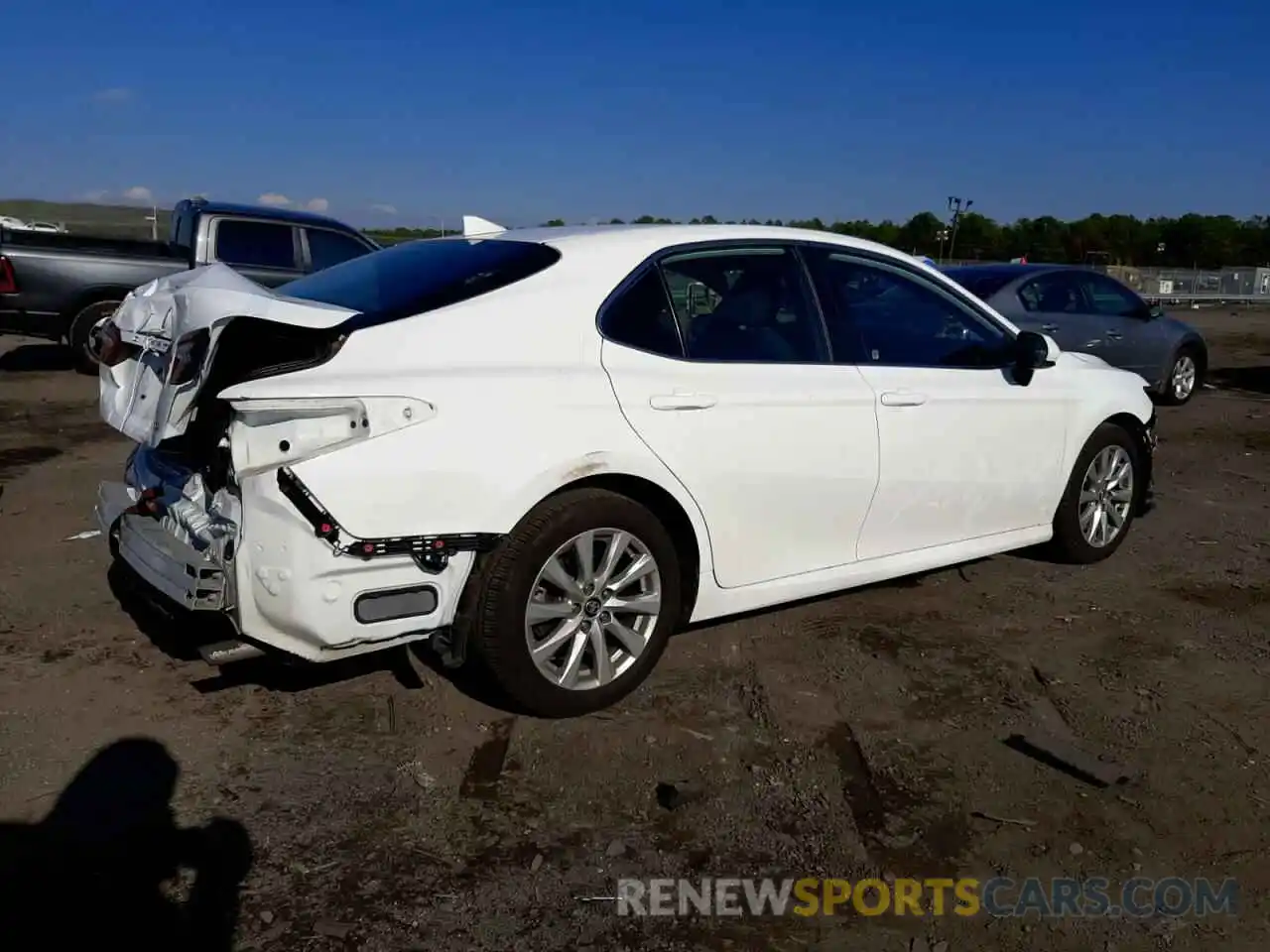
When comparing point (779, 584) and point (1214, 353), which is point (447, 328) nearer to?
point (779, 584)

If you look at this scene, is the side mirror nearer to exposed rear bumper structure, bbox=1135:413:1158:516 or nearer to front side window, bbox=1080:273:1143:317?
exposed rear bumper structure, bbox=1135:413:1158:516

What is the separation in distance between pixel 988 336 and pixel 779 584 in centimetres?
170

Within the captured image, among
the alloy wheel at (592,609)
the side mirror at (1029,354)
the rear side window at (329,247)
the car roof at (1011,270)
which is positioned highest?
the rear side window at (329,247)

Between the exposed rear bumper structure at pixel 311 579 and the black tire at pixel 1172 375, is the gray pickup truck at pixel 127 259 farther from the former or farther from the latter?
the black tire at pixel 1172 375

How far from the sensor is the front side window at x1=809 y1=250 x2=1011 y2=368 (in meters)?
4.25

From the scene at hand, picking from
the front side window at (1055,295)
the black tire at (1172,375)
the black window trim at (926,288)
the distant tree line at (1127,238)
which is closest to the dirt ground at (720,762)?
the black window trim at (926,288)

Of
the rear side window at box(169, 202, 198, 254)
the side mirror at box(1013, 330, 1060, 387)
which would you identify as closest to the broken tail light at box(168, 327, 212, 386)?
the side mirror at box(1013, 330, 1060, 387)

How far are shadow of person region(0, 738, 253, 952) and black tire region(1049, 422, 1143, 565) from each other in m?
4.09

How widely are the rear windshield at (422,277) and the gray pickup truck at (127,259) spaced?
7147mm

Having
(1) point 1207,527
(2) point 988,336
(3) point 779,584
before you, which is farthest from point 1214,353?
(3) point 779,584

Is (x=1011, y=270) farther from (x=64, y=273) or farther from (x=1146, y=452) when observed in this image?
(x=64, y=273)

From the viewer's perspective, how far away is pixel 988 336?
4.80m

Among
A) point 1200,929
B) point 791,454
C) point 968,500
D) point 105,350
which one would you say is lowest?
point 1200,929

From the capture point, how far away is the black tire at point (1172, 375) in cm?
1144
